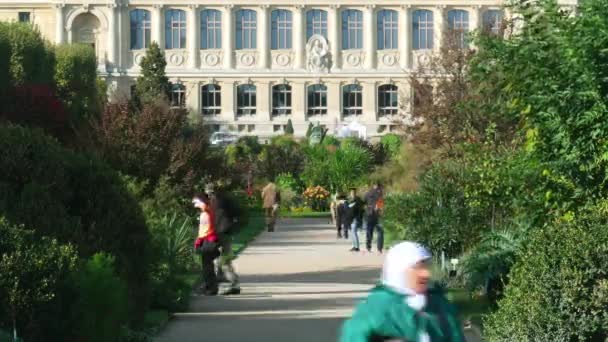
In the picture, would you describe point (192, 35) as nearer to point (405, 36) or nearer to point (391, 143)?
point (405, 36)

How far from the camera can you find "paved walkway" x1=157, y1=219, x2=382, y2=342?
18062mm

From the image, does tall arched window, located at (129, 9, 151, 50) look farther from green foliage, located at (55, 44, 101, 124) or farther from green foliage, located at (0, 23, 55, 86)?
green foliage, located at (0, 23, 55, 86)

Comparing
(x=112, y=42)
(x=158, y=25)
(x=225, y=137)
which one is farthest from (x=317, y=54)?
(x=225, y=137)

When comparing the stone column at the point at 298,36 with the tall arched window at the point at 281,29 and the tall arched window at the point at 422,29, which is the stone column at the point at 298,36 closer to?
the tall arched window at the point at 281,29

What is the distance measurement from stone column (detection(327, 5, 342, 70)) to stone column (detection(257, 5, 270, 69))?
11.6ft

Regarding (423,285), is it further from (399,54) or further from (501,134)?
(399,54)

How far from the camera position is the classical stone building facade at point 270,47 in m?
97.5

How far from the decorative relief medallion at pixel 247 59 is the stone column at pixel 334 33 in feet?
14.7

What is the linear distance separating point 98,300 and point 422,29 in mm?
86028

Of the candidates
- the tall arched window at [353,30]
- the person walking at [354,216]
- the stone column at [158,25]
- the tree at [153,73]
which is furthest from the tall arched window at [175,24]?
the person walking at [354,216]

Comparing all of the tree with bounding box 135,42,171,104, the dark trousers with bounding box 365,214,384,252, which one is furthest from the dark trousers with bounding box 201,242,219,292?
the tree with bounding box 135,42,171,104

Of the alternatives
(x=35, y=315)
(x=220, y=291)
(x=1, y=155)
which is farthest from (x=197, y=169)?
(x=35, y=315)

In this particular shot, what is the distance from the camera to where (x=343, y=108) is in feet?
324

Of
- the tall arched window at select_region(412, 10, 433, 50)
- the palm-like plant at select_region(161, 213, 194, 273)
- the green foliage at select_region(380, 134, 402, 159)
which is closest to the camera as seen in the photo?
the palm-like plant at select_region(161, 213, 194, 273)
